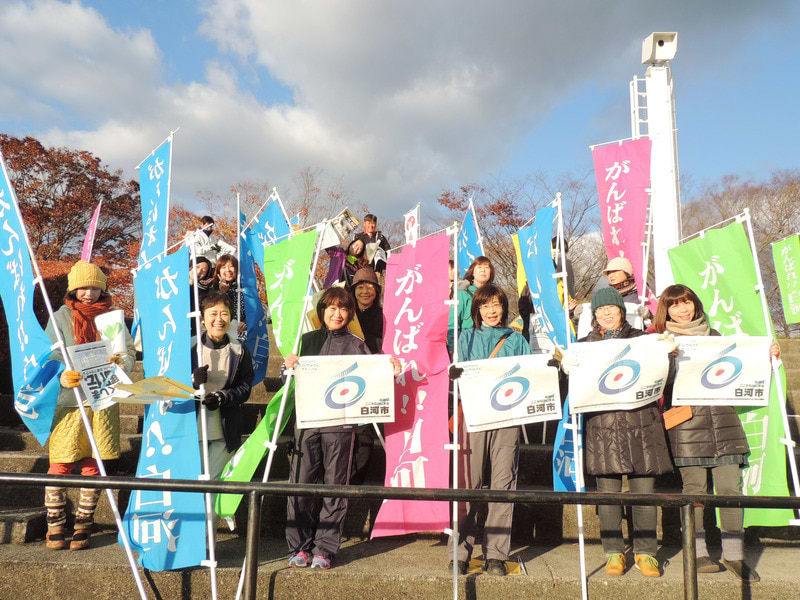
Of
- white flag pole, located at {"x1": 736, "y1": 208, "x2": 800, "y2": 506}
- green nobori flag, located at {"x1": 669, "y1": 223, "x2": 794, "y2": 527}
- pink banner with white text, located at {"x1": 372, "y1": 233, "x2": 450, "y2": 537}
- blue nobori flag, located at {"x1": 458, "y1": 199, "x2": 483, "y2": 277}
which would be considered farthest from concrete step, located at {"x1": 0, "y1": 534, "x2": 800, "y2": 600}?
blue nobori flag, located at {"x1": 458, "y1": 199, "x2": 483, "y2": 277}

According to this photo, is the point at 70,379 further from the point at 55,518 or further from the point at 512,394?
the point at 512,394

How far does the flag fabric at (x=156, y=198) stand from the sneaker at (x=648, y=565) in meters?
3.96

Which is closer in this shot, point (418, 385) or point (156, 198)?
point (418, 385)

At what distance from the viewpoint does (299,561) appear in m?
3.54

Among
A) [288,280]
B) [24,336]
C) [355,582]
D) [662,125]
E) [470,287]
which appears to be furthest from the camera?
[662,125]

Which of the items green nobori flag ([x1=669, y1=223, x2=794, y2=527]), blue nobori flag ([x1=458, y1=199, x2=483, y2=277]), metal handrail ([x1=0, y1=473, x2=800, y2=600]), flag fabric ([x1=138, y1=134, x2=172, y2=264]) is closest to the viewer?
metal handrail ([x1=0, y1=473, x2=800, y2=600])

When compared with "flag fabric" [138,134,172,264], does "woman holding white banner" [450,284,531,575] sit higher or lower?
lower

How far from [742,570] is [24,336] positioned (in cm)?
493

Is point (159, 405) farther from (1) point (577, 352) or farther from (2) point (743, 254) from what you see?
(2) point (743, 254)

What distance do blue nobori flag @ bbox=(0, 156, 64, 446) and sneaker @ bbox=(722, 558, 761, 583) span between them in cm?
450

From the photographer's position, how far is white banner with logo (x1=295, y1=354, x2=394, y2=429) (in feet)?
11.8

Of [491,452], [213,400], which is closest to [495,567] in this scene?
[491,452]

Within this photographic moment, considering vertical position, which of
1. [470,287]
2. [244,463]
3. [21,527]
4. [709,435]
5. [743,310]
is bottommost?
[21,527]

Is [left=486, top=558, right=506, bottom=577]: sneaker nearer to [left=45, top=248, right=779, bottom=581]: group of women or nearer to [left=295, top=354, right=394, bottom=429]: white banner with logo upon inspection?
[left=45, top=248, right=779, bottom=581]: group of women
